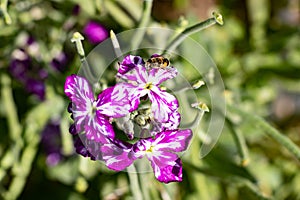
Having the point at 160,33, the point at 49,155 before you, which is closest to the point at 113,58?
the point at 160,33

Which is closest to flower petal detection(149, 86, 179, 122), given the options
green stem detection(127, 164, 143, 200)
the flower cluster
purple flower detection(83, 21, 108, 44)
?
the flower cluster

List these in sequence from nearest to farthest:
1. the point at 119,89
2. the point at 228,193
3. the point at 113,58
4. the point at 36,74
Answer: the point at 119,89 < the point at 113,58 < the point at 36,74 < the point at 228,193

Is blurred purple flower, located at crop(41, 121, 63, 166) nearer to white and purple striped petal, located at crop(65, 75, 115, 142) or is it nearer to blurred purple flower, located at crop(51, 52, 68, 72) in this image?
blurred purple flower, located at crop(51, 52, 68, 72)

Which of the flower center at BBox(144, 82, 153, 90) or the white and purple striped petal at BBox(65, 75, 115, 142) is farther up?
the flower center at BBox(144, 82, 153, 90)

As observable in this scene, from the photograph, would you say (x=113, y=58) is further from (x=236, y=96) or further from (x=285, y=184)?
(x=285, y=184)

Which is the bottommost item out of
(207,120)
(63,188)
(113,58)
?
(63,188)

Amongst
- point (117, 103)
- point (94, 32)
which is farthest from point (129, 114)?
point (94, 32)

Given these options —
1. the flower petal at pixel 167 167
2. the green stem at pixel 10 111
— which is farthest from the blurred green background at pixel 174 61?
Answer: the flower petal at pixel 167 167

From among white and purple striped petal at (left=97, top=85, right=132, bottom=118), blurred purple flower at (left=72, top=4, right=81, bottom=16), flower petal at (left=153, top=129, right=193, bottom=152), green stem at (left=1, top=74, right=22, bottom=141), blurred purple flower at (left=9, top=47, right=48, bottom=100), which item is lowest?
green stem at (left=1, top=74, right=22, bottom=141)
